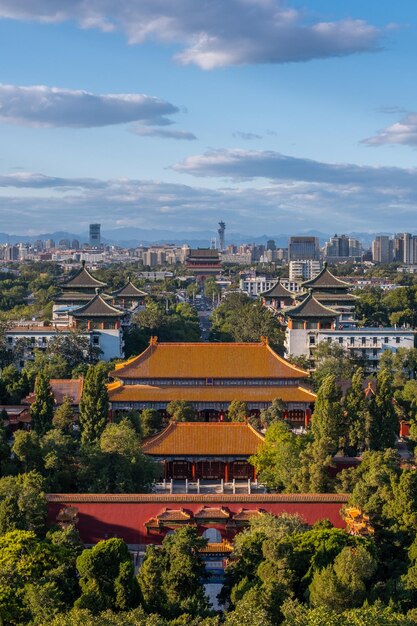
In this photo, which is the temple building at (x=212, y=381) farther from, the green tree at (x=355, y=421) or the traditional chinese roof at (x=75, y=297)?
the traditional chinese roof at (x=75, y=297)

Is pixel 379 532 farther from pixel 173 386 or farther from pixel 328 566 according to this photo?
pixel 173 386

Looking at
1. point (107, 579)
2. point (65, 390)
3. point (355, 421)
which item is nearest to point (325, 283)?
point (65, 390)

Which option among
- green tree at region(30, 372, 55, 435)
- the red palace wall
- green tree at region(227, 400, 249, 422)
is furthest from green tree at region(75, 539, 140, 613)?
green tree at region(227, 400, 249, 422)

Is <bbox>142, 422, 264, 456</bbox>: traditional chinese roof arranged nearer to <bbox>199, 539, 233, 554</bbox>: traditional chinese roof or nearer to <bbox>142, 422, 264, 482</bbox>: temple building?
<bbox>142, 422, 264, 482</bbox>: temple building

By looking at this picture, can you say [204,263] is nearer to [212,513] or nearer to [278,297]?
[278,297]

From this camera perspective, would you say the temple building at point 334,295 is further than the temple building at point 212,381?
Yes


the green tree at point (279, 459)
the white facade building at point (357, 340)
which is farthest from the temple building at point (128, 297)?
the green tree at point (279, 459)

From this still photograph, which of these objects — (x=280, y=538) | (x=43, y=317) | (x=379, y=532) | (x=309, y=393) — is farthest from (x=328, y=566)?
(x=43, y=317)
